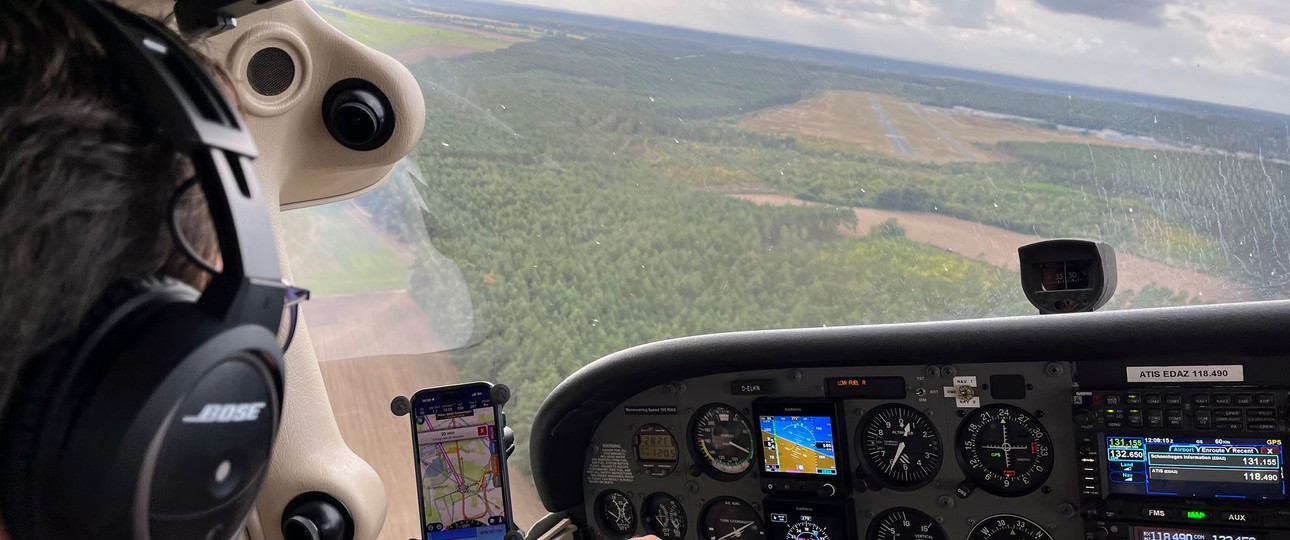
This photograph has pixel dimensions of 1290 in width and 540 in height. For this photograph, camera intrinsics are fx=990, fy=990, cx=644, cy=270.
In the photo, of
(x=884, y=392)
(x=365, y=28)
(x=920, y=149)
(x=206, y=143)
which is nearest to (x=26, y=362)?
(x=206, y=143)

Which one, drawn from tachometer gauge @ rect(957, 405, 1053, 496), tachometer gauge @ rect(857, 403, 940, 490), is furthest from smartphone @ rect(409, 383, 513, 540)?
tachometer gauge @ rect(957, 405, 1053, 496)

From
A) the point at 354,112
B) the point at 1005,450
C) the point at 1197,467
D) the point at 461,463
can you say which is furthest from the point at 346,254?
the point at 1197,467

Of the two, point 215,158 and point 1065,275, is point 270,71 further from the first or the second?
point 1065,275

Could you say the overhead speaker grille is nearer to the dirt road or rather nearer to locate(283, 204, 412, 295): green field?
locate(283, 204, 412, 295): green field

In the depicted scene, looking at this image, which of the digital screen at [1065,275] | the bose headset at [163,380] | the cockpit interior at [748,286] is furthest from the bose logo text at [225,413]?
the digital screen at [1065,275]

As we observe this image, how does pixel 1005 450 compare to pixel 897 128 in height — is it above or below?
below

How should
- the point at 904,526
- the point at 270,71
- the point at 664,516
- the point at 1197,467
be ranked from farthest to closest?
the point at 664,516 → the point at 904,526 → the point at 1197,467 → the point at 270,71

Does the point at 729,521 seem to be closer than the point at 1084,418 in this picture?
No

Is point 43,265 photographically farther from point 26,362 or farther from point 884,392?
point 884,392
